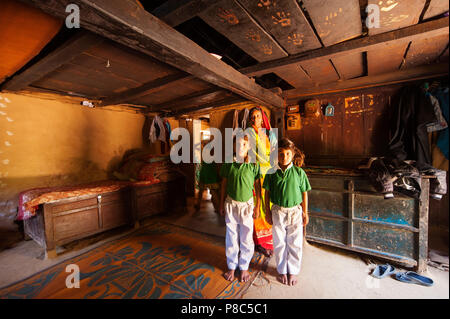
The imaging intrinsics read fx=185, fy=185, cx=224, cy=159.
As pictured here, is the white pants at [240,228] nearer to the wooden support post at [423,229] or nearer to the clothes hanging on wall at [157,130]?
the wooden support post at [423,229]

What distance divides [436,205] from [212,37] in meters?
5.68

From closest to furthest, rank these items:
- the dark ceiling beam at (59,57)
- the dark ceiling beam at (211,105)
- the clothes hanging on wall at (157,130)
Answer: the dark ceiling beam at (59,57) < the dark ceiling beam at (211,105) < the clothes hanging on wall at (157,130)

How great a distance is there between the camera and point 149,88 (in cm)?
357

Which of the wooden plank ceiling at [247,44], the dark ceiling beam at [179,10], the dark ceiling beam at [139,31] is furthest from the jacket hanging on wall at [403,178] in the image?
the dark ceiling beam at [179,10]

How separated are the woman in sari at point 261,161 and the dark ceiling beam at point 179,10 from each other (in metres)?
2.06

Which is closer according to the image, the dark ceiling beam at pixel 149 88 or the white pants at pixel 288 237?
the white pants at pixel 288 237

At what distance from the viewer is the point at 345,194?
3.26 m

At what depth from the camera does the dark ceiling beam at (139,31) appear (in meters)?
1.32

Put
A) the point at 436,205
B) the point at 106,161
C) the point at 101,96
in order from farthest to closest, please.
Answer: the point at 106,161, the point at 101,96, the point at 436,205

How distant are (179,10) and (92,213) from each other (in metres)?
4.00

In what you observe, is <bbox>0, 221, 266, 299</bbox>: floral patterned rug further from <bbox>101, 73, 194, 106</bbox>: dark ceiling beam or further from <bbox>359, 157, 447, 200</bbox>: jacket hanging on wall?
<bbox>101, 73, 194, 106</bbox>: dark ceiling beam

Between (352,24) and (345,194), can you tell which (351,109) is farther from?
(352,24)

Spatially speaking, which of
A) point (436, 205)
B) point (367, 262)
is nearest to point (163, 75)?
point (367, 262)

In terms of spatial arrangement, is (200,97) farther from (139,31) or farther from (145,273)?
(145,273)
